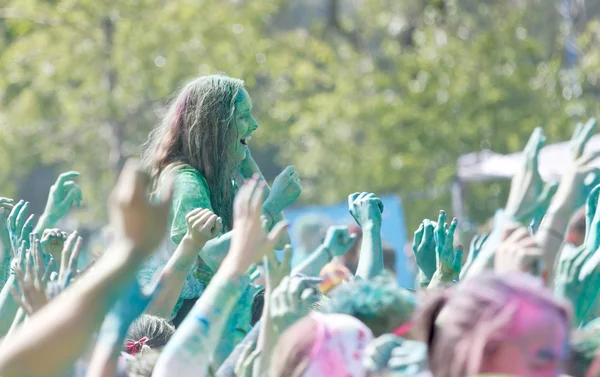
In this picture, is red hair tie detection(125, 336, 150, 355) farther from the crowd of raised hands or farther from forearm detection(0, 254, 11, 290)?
forearm detection(0, 254, 11, 290)

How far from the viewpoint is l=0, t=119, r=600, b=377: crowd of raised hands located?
2424 mm

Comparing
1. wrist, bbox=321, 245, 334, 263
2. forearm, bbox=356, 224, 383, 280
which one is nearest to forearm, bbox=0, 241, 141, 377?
wrist, bbox=321, 245, 334, 263

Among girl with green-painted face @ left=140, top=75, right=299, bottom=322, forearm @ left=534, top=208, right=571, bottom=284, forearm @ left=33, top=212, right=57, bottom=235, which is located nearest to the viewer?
forearm @ left=534, top=208, right=571, bottom=284

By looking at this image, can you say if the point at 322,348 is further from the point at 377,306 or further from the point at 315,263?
the point at 315,263

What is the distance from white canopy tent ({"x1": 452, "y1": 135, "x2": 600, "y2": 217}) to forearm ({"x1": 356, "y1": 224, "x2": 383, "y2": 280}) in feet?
20.2

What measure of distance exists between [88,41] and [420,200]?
512cm

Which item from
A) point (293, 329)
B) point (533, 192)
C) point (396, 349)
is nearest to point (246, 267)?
point (293, 329)

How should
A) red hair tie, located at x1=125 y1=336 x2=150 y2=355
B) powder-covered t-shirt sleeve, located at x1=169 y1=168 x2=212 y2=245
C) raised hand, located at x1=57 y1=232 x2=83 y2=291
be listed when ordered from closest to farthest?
1. raised hand, located at x1=57 y1=232 x2=83 y2=291
2. red hair tie, located at x1=125 y1=336 x2=150 y2=355
3. powder-covered t-shirt sleeve, located at x1=169 y1=168 x2=212 y2=245

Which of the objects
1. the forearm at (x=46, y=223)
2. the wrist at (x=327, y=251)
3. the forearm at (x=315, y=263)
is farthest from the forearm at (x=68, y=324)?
the forearm at (x=46, y=223)

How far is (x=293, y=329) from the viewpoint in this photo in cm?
278

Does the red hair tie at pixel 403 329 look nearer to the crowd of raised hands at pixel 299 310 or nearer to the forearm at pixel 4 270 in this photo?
the crowd of raised hands at pixel 299 310

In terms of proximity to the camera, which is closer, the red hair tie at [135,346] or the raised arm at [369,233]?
the red hair tie at [135,346]

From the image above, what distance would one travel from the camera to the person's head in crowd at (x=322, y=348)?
8.95 ft

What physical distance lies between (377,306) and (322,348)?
0.25m
